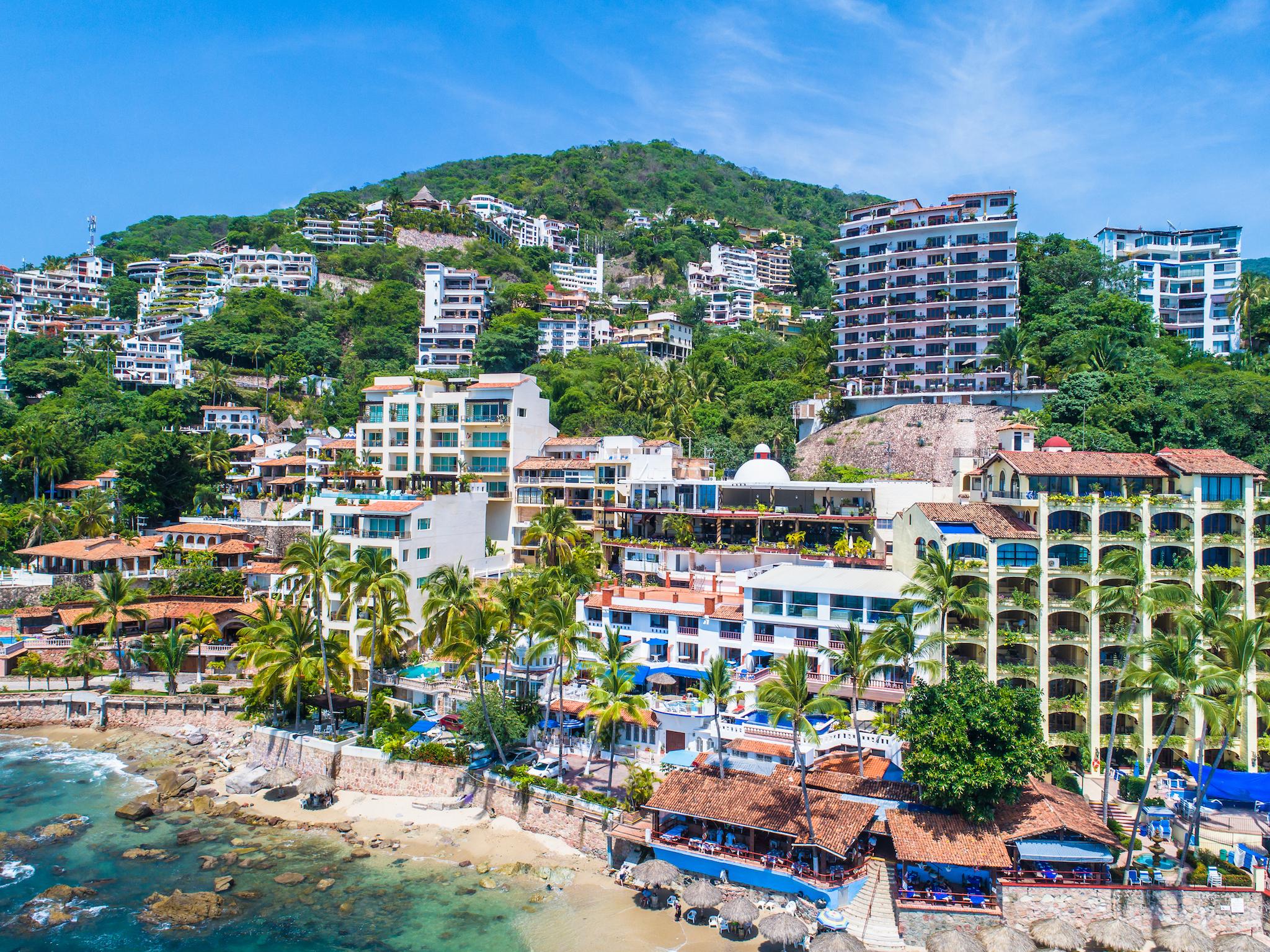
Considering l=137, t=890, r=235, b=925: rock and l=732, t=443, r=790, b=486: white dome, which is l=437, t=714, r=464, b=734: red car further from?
l=732, t=443, r=790, b=486: white dome

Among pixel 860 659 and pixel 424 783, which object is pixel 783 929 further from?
pixel 424 783

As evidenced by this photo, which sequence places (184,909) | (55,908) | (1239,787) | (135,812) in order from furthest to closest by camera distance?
(135,812), (1239,787), (55,908), (184,909)

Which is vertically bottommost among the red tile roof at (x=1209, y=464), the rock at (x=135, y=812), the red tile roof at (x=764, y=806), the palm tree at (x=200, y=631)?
the rock at (x=135, y=812)

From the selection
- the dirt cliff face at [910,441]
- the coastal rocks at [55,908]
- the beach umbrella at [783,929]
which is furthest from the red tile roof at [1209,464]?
the coastal rocks at [55,908]

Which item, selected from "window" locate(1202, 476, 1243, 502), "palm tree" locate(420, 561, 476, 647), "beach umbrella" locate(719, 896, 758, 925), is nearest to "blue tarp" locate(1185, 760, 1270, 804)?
"window" locate(1202, 476, 1243, 502)

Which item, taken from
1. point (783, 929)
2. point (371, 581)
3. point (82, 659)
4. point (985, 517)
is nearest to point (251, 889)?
point (371, 581)

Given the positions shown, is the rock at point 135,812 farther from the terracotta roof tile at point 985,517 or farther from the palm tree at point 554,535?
the terracotta roof tile at point 985,517

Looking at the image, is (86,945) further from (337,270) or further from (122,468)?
(337,270)
